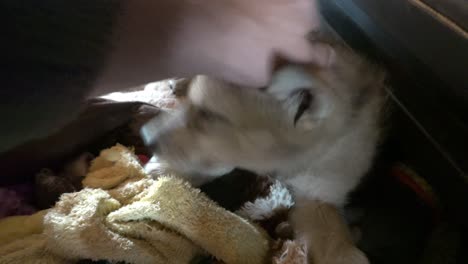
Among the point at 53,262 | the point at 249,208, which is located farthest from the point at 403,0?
the point at 53,262

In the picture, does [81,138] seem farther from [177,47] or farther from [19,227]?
[177,47]

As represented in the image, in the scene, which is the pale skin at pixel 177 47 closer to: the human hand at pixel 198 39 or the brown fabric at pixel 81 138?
the human hand at pixel 198 39

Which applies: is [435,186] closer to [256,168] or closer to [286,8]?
[256,168]

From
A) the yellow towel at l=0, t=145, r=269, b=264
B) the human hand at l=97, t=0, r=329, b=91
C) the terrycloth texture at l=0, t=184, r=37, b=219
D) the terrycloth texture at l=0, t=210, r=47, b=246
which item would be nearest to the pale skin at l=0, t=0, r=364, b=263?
the human hand at l=97, t=0, r=329, b=91

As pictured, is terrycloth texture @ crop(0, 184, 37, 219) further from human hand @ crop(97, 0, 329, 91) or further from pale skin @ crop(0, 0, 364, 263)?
human hand @ crop(97, 0, 329, 91)

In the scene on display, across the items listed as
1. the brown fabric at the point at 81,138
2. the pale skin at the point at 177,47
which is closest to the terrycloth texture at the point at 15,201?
the brown fabric at the point at 81,138
